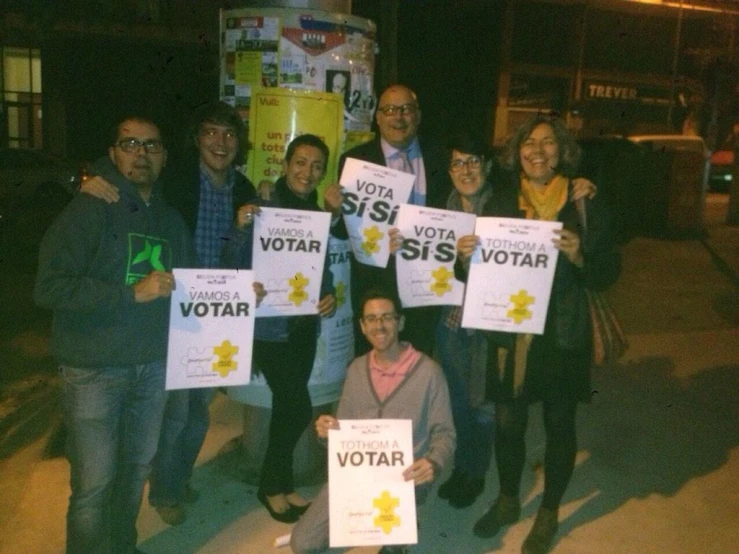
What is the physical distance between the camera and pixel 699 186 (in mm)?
13195

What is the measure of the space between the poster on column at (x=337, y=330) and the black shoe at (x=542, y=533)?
1.39 metres

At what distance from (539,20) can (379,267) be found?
19.2 metres

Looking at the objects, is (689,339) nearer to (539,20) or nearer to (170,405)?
(170,405)

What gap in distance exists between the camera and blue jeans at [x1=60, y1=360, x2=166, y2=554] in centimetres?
308

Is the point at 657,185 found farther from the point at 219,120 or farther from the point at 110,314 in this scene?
the point at 110,314

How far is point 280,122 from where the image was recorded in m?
4.29

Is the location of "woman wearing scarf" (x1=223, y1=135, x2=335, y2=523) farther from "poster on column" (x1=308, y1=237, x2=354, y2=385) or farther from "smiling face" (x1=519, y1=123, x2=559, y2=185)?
"smiling face" (x1=519, y1=123, x2=559, y2=185)

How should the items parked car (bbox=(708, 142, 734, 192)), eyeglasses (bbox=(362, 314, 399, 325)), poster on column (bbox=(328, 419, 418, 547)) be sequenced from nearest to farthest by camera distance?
1. poster on column (bbox=(328, 419, 418, 547))
2. eyeglasses (bbox=(362, 314, 399, 325))
3. parked car (bbox=(708, 142, 734, 192))

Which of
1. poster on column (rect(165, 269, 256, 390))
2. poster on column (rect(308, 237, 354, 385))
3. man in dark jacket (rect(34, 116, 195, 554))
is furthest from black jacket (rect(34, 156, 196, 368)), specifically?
poster on column (rect(308, 237, 354, 385))

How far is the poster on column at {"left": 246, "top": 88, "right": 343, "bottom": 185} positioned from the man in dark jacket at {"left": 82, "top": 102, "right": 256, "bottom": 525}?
0.38m

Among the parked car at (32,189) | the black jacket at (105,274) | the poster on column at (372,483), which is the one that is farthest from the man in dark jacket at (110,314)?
the parked car at (32,189)

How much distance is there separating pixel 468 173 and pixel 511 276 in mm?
603

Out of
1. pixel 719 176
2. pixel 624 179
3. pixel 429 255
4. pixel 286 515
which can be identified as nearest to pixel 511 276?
pixel 429 255

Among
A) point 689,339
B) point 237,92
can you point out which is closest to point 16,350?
point 237,92
